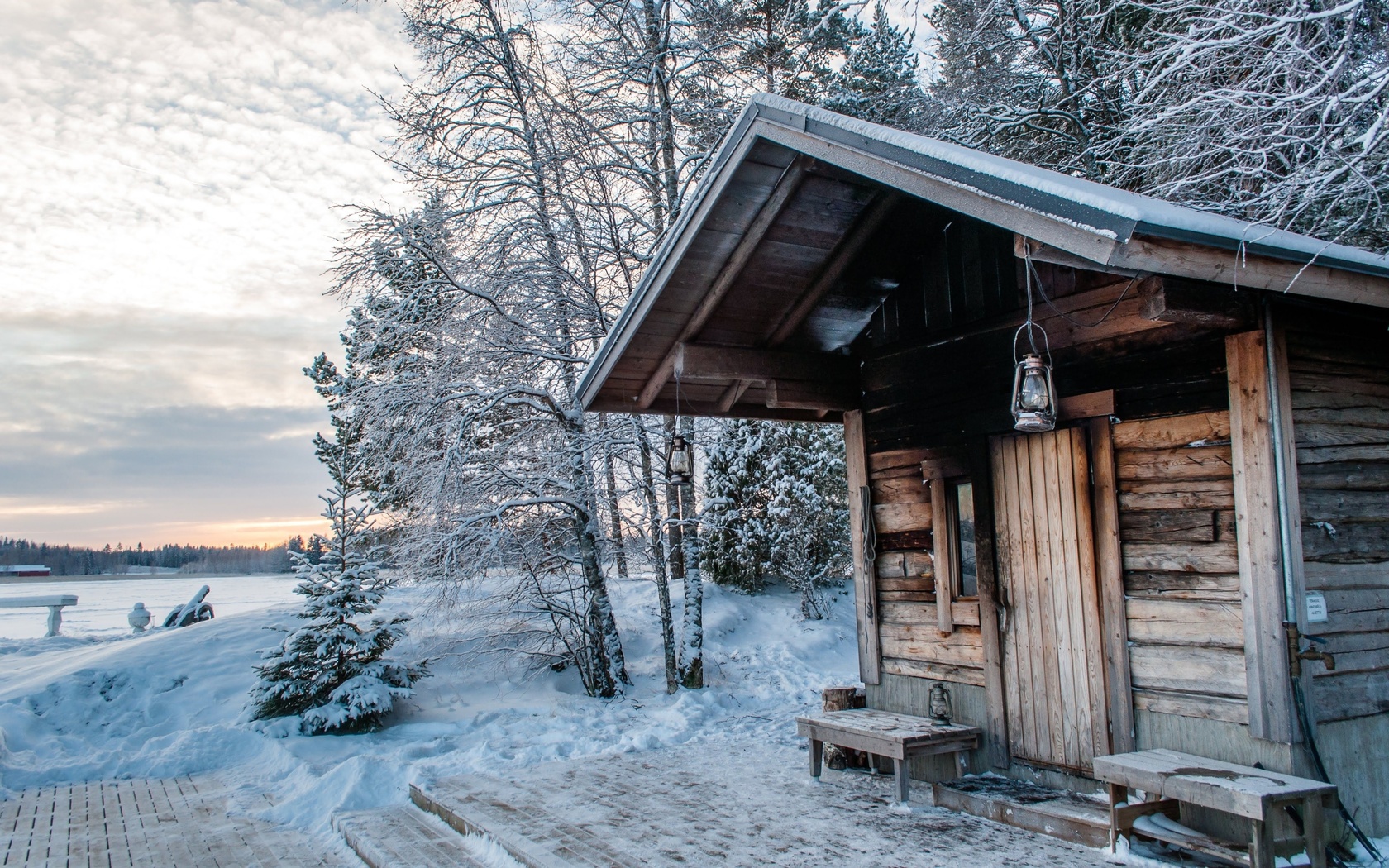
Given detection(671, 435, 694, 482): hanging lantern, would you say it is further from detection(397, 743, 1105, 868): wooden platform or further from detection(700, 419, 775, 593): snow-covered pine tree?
detection(700, 419, 775, 593): snow-covered pine tree

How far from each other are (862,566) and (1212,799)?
3266mm

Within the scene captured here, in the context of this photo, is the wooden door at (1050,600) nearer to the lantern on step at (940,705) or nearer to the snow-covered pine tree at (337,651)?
the lantern on step at (940,705)

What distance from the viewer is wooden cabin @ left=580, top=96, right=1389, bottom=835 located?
420cm

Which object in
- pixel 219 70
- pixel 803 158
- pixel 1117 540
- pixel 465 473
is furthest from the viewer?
pixel 465 473

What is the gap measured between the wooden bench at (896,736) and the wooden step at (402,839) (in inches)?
100

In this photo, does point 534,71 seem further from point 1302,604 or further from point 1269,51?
point 1302,604

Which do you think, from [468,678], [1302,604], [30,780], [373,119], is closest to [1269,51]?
[1302,604]

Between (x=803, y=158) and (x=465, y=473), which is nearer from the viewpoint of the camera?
(x=803, y=158)

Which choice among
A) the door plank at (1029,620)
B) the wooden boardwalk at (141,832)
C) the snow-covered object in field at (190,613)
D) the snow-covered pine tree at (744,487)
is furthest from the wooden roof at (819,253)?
the snow-covered object in field at (190,613)

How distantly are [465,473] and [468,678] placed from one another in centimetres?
296

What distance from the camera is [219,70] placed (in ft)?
28.6

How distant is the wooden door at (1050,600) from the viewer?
203 inches

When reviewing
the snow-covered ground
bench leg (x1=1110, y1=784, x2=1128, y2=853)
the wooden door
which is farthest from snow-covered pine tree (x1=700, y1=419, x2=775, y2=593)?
bench leg (x1=1110, y1=784, x2=1128, y2=853)

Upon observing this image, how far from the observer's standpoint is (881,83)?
17.3 metres
